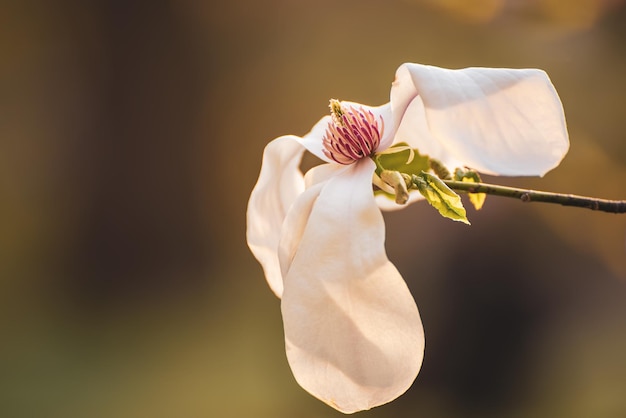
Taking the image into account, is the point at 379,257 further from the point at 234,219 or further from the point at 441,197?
the point at 234,219

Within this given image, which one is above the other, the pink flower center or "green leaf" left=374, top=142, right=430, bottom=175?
the pink flower center

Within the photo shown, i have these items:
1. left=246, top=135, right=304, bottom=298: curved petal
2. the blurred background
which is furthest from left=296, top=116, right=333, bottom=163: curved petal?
the blurred background

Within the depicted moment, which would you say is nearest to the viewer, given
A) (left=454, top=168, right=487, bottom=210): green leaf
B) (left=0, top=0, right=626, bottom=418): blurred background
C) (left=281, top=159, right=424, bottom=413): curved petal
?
(left=281, top=159, right=424, bottom=413): curved petal

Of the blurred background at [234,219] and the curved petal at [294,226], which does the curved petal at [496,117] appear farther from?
the blurred background at [234,219]

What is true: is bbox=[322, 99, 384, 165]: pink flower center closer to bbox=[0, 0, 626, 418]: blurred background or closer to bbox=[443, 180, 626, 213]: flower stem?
bbox=[443, 180, 626, 213]: flower stem

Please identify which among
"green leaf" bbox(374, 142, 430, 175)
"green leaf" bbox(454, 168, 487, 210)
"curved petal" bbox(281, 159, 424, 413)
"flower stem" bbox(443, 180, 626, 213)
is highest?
"green leaf" bbox(374, 142, 430, 175)

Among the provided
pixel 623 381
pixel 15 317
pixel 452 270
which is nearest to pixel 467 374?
pixel 452 270
